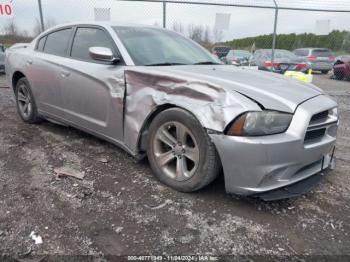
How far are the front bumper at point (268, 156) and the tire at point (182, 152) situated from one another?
0.15m

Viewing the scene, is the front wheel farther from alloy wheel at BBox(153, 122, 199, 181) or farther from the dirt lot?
alloy wheel at BBox(153, 122, 199, 181)

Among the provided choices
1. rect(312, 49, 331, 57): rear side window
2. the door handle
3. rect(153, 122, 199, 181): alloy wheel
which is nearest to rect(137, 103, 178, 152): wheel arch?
rect(153, 122, 199, 181): alloy wheel

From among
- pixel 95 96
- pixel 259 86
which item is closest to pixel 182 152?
pixel 259 86

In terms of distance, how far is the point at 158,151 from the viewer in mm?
2938

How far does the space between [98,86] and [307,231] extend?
244cm

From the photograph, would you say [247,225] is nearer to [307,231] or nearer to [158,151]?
[307,231]

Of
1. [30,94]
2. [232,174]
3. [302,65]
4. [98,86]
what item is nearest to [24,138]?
[30,94]

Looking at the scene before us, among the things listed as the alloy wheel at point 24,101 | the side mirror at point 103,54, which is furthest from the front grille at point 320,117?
the alloy wheel at point 24,101

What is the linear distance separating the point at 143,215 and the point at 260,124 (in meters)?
1.18

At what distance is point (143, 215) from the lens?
2.48m

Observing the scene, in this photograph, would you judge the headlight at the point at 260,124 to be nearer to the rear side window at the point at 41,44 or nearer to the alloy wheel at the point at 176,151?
the alloy wheel at the point at 176,151

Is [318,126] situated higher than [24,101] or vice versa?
[318,126]

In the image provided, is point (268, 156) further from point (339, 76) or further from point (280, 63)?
point (339, 76)

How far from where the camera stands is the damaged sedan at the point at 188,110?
2326 millimetres
